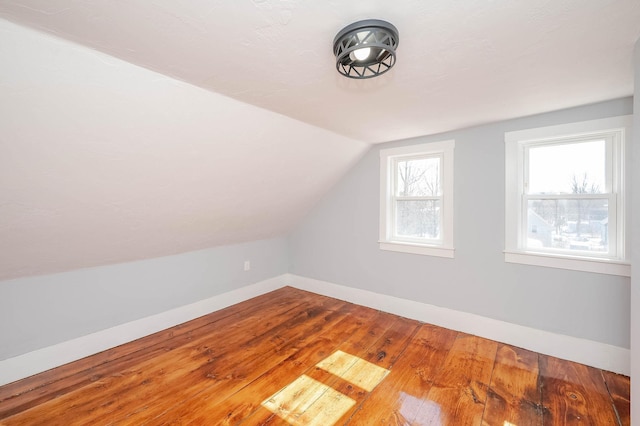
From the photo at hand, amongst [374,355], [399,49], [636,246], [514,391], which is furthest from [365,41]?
[514,391]

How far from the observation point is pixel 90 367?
2.23 metres

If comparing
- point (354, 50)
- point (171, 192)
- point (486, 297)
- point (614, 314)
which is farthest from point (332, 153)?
point (614, 314)

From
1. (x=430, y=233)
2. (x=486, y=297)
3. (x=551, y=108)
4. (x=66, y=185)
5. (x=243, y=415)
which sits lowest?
(x=243, y=415)

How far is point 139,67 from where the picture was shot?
1450mm

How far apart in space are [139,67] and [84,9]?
1.33 feet

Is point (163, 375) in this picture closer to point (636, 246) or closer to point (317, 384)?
point (317, 384)

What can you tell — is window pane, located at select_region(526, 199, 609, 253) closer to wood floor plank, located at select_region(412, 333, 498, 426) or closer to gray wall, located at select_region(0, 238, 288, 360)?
wood floor plank, located at select_region(412, 333, 498, 426)

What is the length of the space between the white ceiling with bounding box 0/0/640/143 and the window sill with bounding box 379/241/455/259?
1.52 meters

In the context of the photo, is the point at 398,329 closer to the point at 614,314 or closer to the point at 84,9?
the point at 614,314

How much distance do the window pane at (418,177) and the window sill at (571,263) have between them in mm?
984

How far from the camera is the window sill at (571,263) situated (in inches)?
81.8

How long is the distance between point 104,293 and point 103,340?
0.43 meters

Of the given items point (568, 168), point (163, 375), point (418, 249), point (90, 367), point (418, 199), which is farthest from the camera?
point (418, 199)

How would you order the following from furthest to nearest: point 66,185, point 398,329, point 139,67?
point 398,329 < point 66,185 < point 139,67
